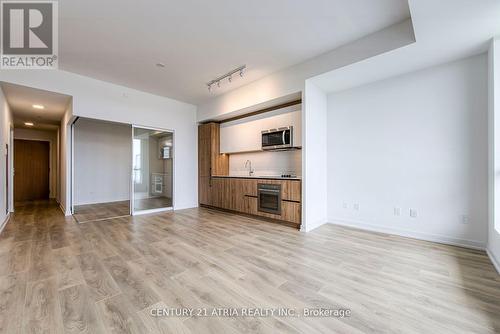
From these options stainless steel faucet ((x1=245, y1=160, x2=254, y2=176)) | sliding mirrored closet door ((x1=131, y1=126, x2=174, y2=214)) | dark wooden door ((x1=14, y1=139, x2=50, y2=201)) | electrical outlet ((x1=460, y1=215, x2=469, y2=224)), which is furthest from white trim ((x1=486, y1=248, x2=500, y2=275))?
dark wooden door ((x1=14, y1=139, x2=50, y2=201))

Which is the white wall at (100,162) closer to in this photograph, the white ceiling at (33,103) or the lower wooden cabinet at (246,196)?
the white ceiling at (33,103)

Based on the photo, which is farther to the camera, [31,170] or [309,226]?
[31,170]

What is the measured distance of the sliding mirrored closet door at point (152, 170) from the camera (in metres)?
5.46

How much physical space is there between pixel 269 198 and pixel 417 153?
2.63 m

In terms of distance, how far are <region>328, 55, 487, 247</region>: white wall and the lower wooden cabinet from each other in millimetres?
903

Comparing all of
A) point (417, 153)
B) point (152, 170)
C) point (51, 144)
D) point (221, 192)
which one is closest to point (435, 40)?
point (417, 153)

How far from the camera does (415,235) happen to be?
3.39 meters

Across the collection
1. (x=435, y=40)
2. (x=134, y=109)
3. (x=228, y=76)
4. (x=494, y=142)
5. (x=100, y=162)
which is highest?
(x=228, y=76)

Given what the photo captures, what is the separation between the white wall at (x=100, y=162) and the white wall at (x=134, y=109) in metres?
1.49

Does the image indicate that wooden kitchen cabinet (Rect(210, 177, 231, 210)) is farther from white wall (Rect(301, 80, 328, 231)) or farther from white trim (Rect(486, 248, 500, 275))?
white trim (Rect(486, 248, 500, 275))

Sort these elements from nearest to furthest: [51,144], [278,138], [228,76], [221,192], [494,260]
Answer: [494,260], [228,76], [278,138], [221,192], [51,144]

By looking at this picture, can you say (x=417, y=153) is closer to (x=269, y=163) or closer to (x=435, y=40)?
(x=435, y=40)

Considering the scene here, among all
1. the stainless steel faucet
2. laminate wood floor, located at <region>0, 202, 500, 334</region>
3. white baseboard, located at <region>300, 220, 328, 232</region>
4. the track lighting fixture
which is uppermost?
the track lighting fixture

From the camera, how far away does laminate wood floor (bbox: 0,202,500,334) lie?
1.56 metres
